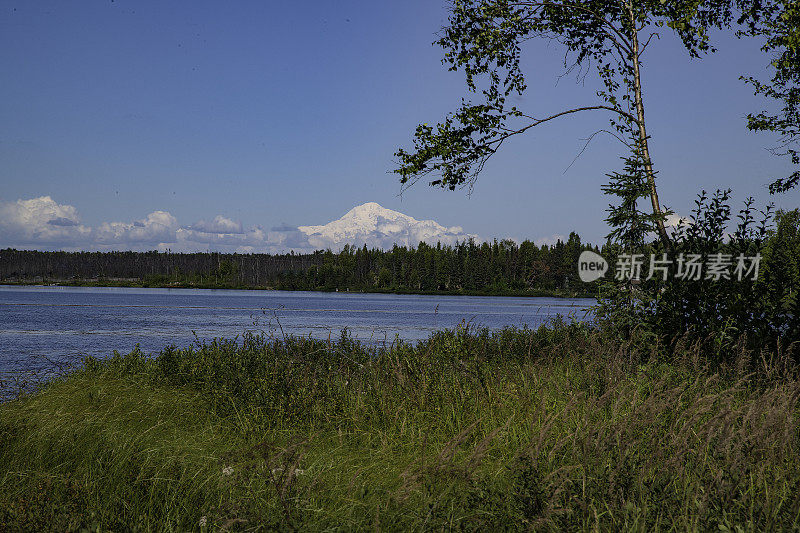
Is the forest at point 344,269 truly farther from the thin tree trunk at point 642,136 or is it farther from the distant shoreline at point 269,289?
the thin tree trunk at point 642,136

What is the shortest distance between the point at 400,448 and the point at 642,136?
966 cm

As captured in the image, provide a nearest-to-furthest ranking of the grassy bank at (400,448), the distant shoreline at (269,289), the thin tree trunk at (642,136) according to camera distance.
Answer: the grassy bank at (400,448), the thin tree trunk at (642,136), the distant shoreline at (269,289)

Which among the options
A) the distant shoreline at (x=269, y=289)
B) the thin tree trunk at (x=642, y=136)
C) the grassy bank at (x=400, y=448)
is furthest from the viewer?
the distant shoreline at (x=269, y=289)

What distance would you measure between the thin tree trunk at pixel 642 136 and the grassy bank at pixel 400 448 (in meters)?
2.96

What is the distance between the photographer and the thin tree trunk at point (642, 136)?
11523mm

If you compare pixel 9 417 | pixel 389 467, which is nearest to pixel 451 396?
pixel 389 467

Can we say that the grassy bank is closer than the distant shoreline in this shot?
Yes

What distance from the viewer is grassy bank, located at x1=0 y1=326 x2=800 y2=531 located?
345cm

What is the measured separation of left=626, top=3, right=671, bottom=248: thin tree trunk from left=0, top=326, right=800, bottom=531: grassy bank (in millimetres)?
2957

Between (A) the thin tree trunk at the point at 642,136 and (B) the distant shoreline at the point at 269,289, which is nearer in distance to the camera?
(A) the thin tree trunk at the point at 642,136

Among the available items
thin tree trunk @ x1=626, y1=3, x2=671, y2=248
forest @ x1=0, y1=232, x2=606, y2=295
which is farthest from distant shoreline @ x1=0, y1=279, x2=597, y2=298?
thin tree trunk @ x1=626, y1=3, x2=671, y2=248

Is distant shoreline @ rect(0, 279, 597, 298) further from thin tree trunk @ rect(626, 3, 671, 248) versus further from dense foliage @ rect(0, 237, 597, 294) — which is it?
thin tree trunk @ rect(626, 3, 671, 248)

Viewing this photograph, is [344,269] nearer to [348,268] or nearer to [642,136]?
[348,268]

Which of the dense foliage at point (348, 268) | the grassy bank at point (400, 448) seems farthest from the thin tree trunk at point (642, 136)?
the dense foliage at point (348, 268)
